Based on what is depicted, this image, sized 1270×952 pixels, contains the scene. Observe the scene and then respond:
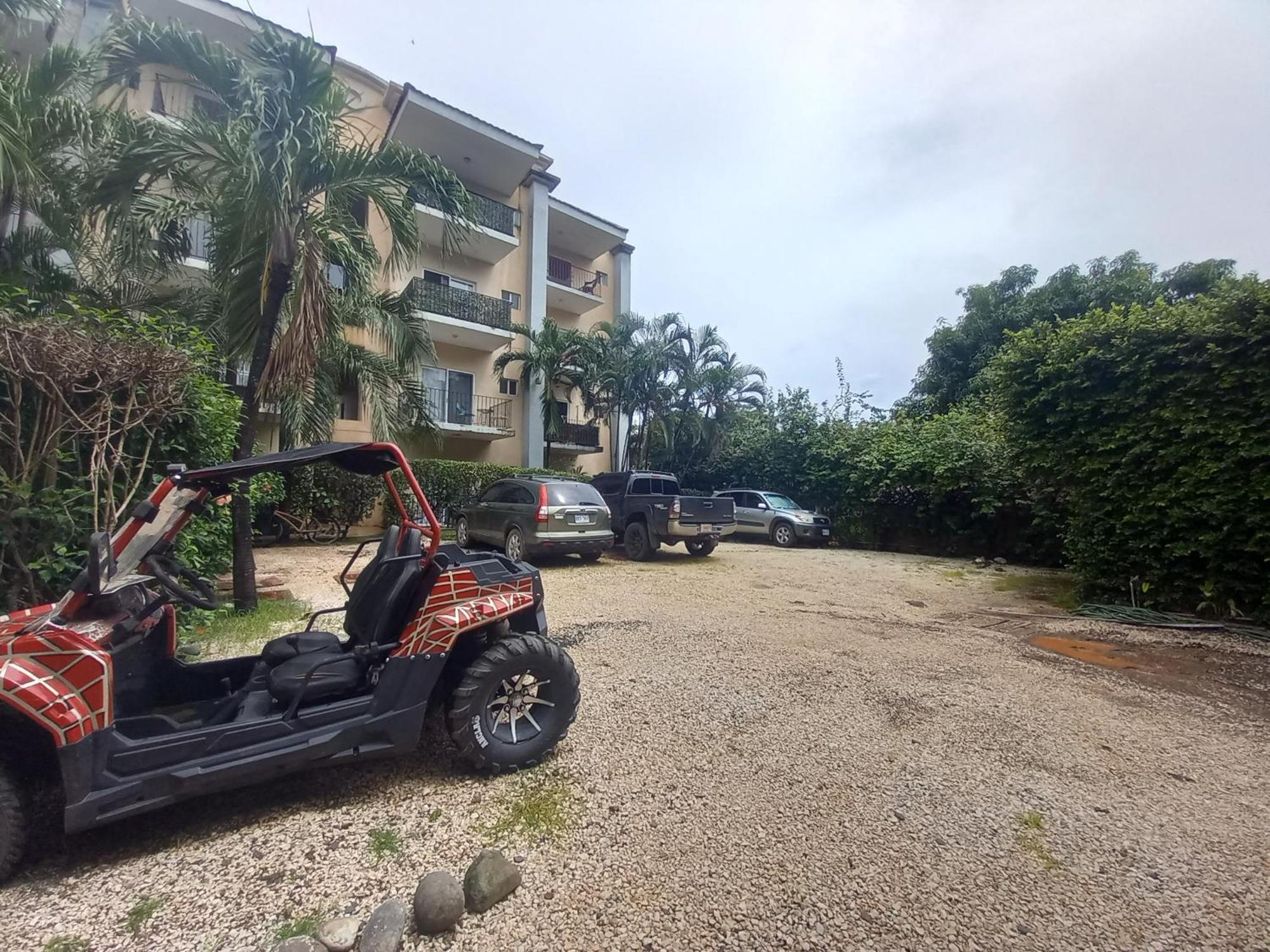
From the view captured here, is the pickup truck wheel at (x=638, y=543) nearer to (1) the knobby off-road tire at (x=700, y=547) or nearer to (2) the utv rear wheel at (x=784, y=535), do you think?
(1) the knobby off-road tire at (x=700, y=547)

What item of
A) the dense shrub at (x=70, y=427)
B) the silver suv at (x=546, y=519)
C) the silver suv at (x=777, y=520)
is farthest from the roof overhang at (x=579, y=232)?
the dense shrub at (x=70, y=427)

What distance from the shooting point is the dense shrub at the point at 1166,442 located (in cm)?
624

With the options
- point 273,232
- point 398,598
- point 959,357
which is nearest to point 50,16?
point 273,232

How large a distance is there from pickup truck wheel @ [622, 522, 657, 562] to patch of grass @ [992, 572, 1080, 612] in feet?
20.7

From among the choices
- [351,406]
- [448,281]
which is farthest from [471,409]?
[448,281]

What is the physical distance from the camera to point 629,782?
118 inches

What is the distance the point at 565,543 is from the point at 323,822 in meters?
7.16

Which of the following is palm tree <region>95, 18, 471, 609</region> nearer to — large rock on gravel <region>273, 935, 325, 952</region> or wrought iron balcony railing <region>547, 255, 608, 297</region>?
large rock on gravel <region>273, 935, 325, 952</region>

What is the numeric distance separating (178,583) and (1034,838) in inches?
170

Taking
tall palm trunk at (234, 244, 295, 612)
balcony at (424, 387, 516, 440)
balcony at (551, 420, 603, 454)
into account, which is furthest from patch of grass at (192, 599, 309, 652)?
balcony at (551, 420, 603, 454)

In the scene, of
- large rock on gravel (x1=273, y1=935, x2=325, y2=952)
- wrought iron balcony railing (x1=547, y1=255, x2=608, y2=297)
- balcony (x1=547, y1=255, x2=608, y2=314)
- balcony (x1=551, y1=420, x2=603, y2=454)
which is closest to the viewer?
large rock on gravel (x1=273, y1=935, x2=325, y2=952)

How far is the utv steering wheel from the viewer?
2.57 metres

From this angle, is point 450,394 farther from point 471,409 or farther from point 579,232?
point 579,232

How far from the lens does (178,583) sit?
106 inches
